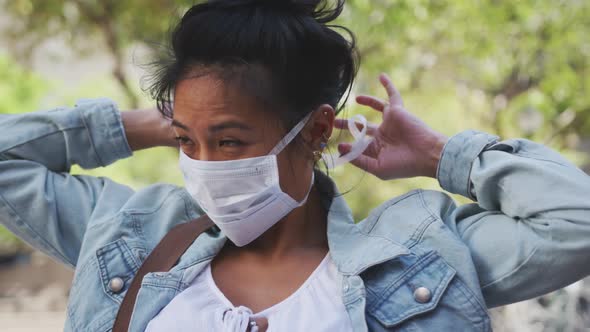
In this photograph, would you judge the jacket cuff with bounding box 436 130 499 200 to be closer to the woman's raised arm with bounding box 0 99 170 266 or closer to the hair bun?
the hair bun

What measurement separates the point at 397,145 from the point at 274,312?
63 centimetres

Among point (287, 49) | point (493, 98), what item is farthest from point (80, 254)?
point (493, 98)

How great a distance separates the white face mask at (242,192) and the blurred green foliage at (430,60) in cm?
308

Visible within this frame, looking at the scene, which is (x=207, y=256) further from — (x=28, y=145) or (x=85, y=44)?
(x=85, y=44)

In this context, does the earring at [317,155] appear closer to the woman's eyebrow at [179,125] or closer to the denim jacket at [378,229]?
the denim jacket at [378,229]

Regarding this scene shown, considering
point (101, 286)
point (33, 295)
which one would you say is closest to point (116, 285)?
point (101, 286)

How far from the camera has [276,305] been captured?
5.81 ft

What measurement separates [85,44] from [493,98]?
4016 mm

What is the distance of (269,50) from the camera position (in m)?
1.79

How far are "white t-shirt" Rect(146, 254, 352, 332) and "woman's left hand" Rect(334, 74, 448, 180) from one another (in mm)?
371

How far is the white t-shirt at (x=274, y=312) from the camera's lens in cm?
170

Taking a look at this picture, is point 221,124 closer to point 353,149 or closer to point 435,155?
point 353,149

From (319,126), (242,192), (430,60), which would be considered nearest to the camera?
(242,192)

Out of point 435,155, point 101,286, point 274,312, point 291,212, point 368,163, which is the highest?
point 435,155
